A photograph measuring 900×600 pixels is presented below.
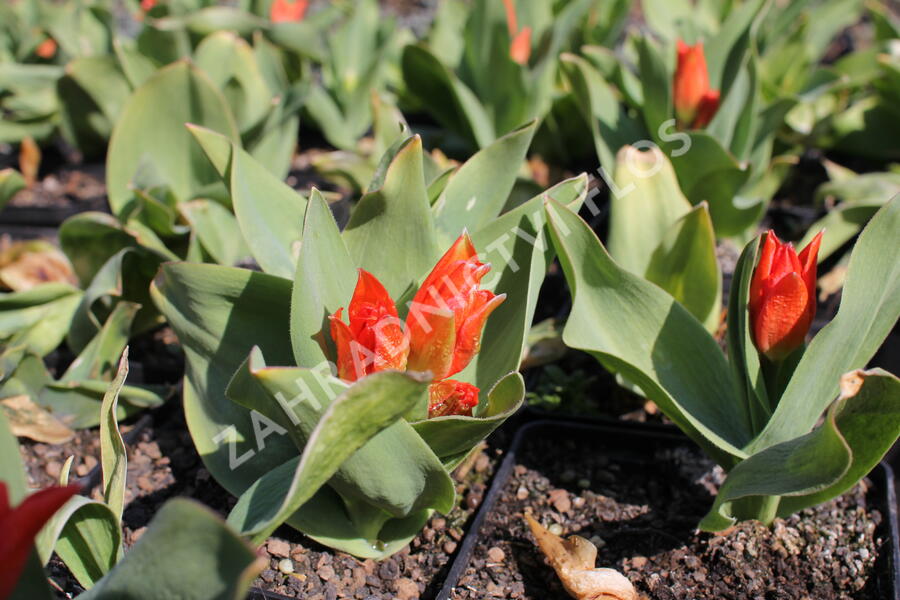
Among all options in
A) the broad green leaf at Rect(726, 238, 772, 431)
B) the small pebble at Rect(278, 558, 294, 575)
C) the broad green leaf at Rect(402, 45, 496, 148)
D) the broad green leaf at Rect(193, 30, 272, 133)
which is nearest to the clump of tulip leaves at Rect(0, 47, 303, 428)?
the broad green leaf at Rect(193, 30, 272, 133)

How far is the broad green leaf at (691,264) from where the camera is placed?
138cm

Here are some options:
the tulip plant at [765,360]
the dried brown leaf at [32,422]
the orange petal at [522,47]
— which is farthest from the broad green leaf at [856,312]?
the orange petal at [522,47]

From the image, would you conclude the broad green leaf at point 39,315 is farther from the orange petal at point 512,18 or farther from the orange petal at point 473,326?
the orange petal at point 512,18

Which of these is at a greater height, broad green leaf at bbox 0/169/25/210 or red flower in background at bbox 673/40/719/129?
red flower in background at bbox 673/40/719/129

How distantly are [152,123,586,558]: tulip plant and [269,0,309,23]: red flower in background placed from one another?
1.52 metres

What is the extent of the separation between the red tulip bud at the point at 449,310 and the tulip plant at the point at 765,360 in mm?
193

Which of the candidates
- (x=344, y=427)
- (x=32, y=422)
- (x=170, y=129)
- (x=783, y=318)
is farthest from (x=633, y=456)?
(x=170, y=129)

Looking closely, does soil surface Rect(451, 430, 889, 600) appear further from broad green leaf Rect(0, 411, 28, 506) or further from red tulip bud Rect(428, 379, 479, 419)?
broad green leaf Rect(0, 411, 28, 506)

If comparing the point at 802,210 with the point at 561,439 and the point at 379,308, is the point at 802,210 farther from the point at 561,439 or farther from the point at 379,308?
the point at 379,308

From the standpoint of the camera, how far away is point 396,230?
1.11 m

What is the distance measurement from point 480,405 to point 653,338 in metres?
0.30

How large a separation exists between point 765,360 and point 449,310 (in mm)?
526

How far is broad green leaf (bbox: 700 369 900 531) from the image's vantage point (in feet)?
3.07

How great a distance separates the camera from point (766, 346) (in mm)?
1134
